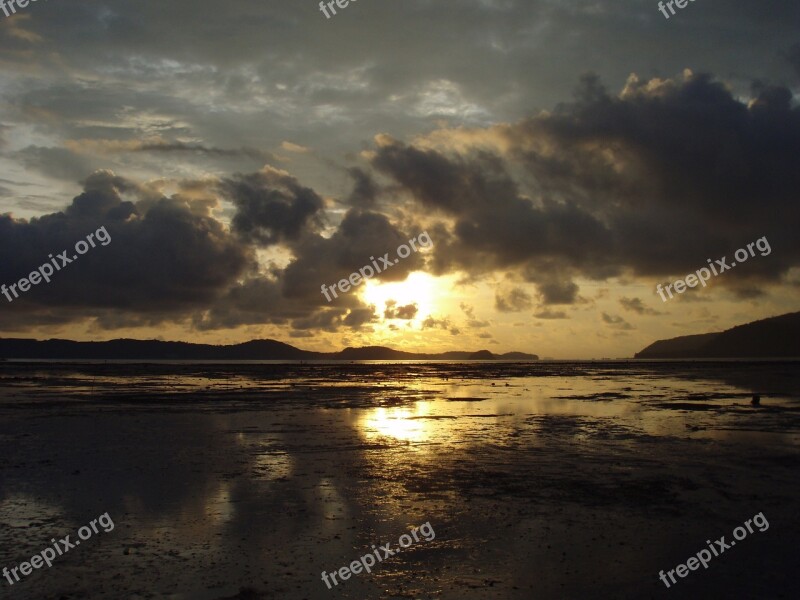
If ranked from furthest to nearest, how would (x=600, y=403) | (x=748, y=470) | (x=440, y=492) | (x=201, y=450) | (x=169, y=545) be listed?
(x=600, y=403) → (x=201, y=450) → (x=748, y=470) → (x=440, y=492) → (x=169, y=545)

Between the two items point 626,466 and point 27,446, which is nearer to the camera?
point 626,466

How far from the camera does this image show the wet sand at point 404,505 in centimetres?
1136

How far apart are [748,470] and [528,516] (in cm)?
1035

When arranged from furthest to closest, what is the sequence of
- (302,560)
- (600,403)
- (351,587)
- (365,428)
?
(600,403), (365,428), (302,560), (351,587)

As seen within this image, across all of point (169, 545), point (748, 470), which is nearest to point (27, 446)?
point (169, 545)

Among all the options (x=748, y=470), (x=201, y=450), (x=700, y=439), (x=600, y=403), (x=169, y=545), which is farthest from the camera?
(x=600, y=403)

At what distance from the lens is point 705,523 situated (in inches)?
586

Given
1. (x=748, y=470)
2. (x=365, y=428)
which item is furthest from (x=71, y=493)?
(x=748, y=470)

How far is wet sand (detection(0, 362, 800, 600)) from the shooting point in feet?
37.3

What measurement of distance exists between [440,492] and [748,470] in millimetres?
11010

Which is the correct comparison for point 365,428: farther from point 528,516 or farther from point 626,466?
point 528,516

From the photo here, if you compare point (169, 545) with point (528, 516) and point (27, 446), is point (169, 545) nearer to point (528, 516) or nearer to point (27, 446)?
point (528, 516)

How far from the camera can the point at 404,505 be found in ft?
54.3

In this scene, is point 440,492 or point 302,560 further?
point 440,492
